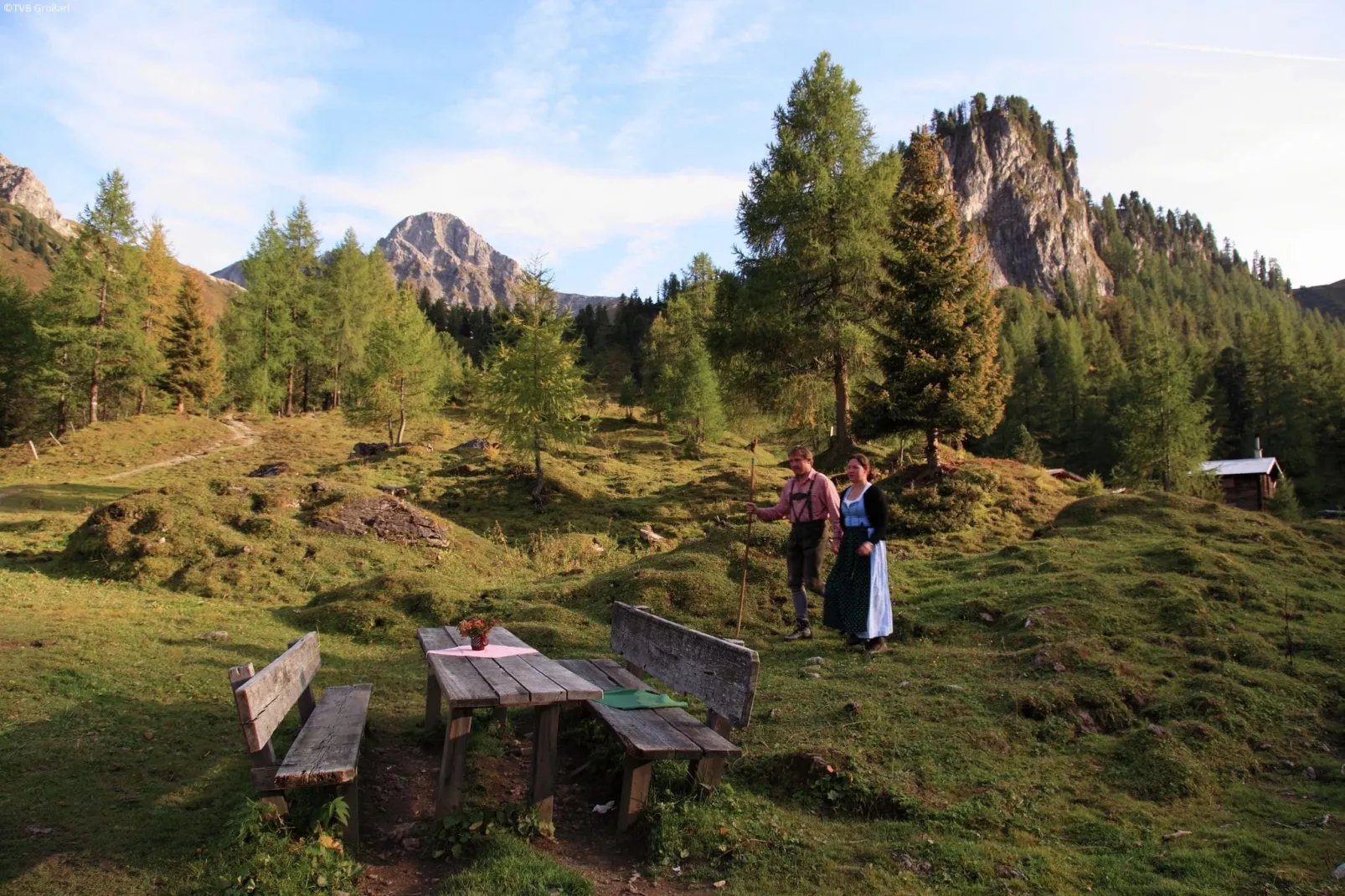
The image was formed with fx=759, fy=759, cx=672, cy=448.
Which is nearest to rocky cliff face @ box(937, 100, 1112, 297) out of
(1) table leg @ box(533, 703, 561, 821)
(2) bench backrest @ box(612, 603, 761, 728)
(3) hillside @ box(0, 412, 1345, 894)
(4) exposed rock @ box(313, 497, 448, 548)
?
(3) hillside @ box(0, 412, 1345, 894)

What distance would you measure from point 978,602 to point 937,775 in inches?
239

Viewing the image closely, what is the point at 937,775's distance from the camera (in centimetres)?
532

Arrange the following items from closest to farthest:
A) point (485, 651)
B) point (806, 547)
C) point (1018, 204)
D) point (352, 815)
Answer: point (352, 815)
point (485, 651)
point (806, 547)
point (1018, 204)

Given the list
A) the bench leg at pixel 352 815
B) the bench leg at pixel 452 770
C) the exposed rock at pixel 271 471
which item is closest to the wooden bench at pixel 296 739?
the bench leg at pixel 352 815

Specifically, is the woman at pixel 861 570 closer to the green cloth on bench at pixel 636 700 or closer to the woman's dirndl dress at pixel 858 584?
the woman's dirndl dress at pixel 858 584

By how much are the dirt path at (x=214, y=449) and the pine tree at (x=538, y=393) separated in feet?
43.2

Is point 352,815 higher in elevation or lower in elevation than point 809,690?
higher

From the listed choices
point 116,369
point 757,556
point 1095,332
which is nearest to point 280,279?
point 116,369

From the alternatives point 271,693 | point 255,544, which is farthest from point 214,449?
point 271,693

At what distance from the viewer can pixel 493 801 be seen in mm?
5109

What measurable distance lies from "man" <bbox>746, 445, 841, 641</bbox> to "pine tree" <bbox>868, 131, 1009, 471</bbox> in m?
12.8

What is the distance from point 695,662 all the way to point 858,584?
392 cm

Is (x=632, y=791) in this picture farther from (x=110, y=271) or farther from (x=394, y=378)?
(x=110, y=271)

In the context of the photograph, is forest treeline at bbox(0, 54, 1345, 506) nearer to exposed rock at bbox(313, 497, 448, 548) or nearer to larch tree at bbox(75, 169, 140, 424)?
larch tree at bbox(75, 169, 140, 424)
